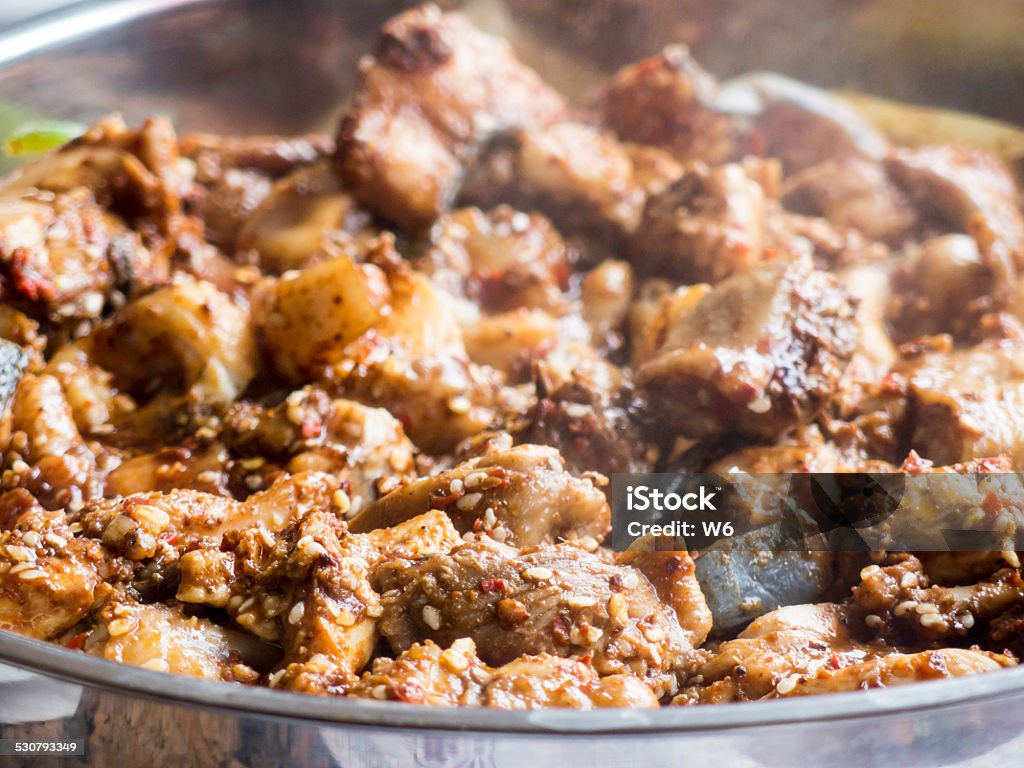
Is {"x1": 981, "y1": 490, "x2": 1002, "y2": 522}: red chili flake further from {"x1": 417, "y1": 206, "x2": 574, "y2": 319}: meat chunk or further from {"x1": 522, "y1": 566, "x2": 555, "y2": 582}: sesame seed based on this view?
{"x1": 417, "y1": 206, "x2": 574, "y2": 319}: meat chunk

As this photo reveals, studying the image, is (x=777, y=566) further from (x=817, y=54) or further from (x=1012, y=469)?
(x=817, y=54)

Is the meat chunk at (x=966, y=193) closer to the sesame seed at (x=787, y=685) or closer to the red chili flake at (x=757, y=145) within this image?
the red chili flake at (x=757, y=145)

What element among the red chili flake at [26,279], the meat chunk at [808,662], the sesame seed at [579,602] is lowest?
the meat chunk at [808,662]

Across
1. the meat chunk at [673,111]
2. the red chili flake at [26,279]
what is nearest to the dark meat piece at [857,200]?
the meat chunk at [673,111]

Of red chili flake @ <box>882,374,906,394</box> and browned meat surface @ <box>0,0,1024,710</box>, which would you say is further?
red chili flake @ <box>882,374,906,394</box>

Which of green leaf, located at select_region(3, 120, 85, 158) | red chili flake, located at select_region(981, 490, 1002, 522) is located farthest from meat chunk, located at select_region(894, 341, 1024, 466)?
green leaf, located at select_region(3, 120, 85, 158)
